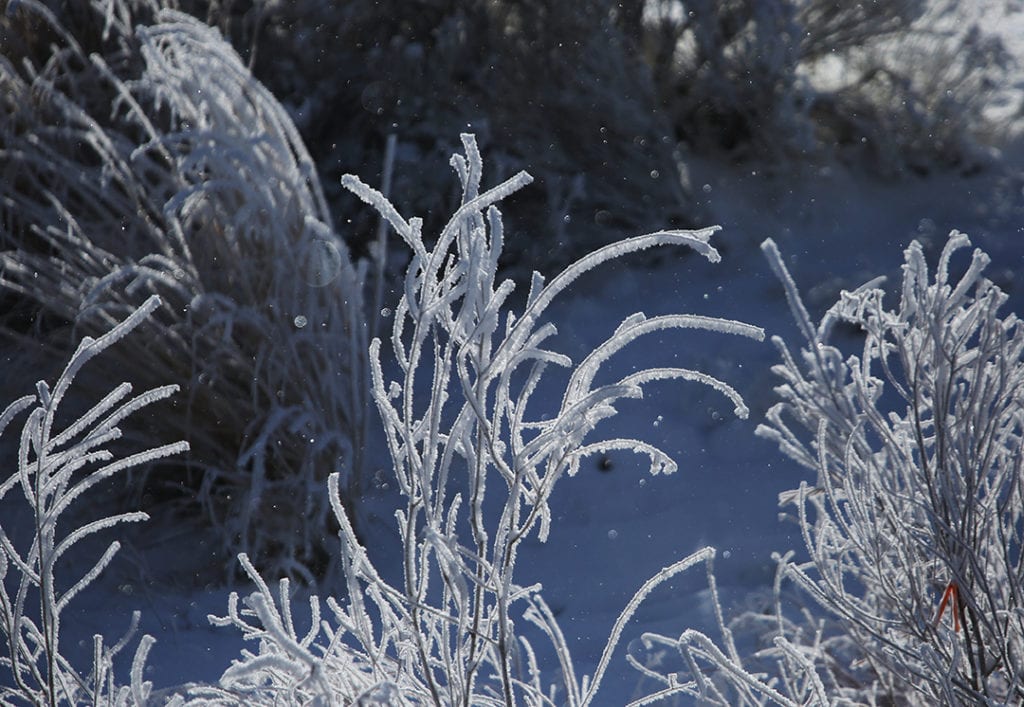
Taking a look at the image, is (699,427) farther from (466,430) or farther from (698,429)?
(466,430)

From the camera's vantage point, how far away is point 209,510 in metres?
2.43

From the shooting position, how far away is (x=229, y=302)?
2471 mm

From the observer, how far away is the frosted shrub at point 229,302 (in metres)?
Result: 2.42

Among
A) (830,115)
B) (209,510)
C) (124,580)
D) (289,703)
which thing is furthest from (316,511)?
(830,115)

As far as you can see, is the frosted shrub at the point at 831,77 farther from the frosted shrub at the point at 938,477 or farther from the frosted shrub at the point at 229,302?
the frosted shrub at the point at 938,477

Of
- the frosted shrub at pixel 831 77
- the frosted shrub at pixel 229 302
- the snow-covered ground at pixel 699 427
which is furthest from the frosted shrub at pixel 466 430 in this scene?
the frosted shrub at pixel 831 77

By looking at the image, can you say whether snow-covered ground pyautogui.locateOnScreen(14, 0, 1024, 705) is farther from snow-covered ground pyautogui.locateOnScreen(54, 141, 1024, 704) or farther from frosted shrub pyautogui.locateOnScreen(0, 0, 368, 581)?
frosted shrub pyautogui.locateOnScreen(0, 0, 368, 581)

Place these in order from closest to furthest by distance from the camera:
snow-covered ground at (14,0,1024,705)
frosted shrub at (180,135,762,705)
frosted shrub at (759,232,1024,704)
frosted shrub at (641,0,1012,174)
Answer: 1. frosted shrub at (180,135,762,705)
2. frosted shrub at (759,232,1024,704)
3. snow-covered ground at (14,0,1024,705)
4. frosted shrub at (641,0,1012,174)

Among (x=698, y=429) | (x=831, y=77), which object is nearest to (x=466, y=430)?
(x=698, y=429)

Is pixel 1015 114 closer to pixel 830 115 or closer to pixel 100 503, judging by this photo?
pixel 830 115

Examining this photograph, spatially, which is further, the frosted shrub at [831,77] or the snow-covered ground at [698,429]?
the frosted shrub at [831,77]

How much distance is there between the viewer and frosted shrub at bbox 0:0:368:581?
242 centimetres

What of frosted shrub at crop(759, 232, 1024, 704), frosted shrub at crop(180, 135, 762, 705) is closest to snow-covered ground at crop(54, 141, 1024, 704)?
frosted shrub at crop(759, 232, 1024, 704)

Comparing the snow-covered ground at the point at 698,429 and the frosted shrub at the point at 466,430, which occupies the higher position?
the snow-covered ground at the point at 698,429
